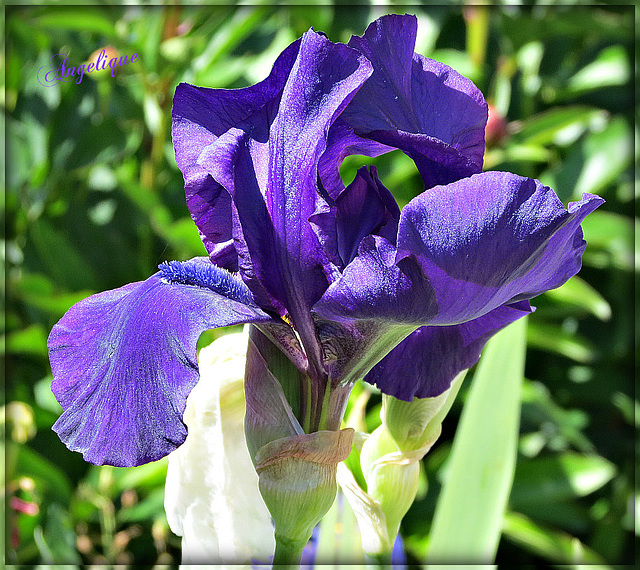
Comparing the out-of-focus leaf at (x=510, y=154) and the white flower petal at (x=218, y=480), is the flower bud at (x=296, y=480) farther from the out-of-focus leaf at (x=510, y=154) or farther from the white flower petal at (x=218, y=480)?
the out-of-focus leaf at (x=510, y=154)

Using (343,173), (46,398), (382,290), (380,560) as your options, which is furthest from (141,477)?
(382,290)

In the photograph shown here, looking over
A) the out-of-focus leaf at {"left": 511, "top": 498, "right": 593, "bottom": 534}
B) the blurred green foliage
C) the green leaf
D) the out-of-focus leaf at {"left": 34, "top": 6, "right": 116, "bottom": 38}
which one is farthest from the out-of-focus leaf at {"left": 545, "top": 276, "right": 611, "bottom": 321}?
the out-of-focus leaf at {"left": 34, "top": 6, "right": 116, "bottom": 38}

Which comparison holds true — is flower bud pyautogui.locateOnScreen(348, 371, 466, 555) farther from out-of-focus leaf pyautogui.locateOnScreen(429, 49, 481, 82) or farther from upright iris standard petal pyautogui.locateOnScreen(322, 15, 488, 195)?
out-of-focus leaf pyautogui.locateOnScreen(429, 49, 481, 82)

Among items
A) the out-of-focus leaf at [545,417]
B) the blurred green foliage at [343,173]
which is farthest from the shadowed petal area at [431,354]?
the out-of-focus leaf at [545,417]

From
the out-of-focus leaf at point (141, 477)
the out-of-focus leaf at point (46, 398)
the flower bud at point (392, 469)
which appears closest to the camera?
the flower bud at point (392, 469)

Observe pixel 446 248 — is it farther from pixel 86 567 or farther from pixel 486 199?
pixel 86 567

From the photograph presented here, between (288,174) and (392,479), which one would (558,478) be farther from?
(288,174)
